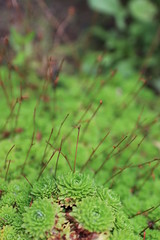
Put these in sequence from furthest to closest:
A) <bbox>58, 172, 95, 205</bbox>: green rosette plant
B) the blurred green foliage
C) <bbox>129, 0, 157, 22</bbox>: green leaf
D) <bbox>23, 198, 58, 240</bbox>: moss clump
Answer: the blurred green foliage
<bbox>129, 0, 157, 22</bbox>: green leaf
<bbox>58, 172, 95, 205</bbox>: green rosette plant
<bbox>23, 198, 58, 240</bbox>: moss clump

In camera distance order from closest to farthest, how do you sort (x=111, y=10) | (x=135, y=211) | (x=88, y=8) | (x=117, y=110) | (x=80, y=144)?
(x=135, y=211) → (x=80, y=144) → (x=117, y=110) → (x=111, y=10) → (x=88, y=8)

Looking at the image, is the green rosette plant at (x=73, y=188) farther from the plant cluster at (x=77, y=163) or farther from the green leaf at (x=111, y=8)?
the green leaf at (x=111, y=8)

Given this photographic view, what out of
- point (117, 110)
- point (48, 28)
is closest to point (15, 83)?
point (48, 28)

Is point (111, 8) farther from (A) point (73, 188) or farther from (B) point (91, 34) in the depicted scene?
(A) point (73, 188)

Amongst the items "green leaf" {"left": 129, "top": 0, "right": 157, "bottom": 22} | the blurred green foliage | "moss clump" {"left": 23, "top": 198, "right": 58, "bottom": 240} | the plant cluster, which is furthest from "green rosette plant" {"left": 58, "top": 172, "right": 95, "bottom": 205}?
"green leaf" {"left": 129, "top": 0, "right": 157, "bottom": 22}

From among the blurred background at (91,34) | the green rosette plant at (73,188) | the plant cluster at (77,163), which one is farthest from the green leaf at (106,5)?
the green rosette plant at (73,188)

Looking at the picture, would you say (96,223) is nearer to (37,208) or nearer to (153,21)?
(37,208)

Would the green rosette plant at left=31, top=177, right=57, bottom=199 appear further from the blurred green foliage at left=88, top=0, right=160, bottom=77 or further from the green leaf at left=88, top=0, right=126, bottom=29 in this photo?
the green leaf at left=88, top=0, right=126, bottom=29

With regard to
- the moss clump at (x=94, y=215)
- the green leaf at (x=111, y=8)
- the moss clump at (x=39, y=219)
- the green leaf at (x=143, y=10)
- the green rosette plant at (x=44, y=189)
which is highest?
the green leaf at (x=111, y=8)
